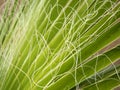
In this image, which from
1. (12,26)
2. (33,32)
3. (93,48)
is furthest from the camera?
(12,26)

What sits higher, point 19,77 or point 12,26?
point 12,26

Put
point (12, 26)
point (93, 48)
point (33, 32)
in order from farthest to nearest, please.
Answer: point (12, 26) < point (33, 32) < point (93, 48)

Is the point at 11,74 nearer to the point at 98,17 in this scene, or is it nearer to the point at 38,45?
the point at 38,45

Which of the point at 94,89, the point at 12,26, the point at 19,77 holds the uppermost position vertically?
the point at 12,26

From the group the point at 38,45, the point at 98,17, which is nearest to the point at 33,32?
the point at 38,45

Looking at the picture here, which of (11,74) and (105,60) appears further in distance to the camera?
(11,74)

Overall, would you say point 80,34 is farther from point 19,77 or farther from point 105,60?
point 19,77

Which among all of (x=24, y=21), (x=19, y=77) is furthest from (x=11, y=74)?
(x=24, y=21)
